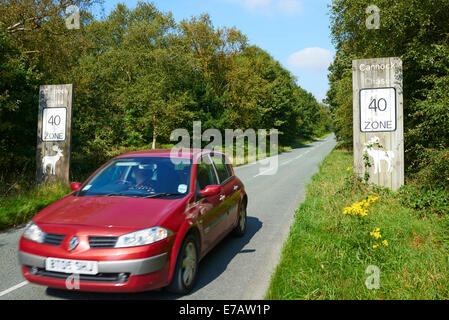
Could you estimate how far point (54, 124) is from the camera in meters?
11.3

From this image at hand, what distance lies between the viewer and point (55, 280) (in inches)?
137

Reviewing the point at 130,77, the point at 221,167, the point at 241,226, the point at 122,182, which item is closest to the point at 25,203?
the point at 122,182

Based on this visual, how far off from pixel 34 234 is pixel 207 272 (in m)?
2.20

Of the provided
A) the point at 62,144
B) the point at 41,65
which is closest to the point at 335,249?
the point at 62,144

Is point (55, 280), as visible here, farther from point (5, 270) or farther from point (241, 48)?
point (241, 48)

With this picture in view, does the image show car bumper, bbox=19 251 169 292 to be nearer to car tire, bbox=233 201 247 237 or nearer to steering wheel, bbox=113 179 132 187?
steering wheel, bbox=113 179 132 187

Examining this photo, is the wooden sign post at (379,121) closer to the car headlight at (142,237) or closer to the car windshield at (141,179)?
the car windshield at (141,179)

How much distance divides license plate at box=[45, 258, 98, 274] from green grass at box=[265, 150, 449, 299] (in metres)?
1.88

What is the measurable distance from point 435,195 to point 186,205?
5.77 metres

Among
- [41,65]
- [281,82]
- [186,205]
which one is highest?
[281,82]

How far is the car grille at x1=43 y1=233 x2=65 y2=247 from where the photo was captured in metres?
3.56

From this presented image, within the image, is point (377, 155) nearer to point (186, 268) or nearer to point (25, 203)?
point (186, 268)

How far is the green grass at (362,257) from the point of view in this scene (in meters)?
3.84

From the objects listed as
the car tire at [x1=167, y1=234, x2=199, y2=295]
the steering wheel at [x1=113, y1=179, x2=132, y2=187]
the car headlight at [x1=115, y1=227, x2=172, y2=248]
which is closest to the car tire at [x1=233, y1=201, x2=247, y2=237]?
the car tire at [x1=167, y1=234, x2=199, y2=295]
